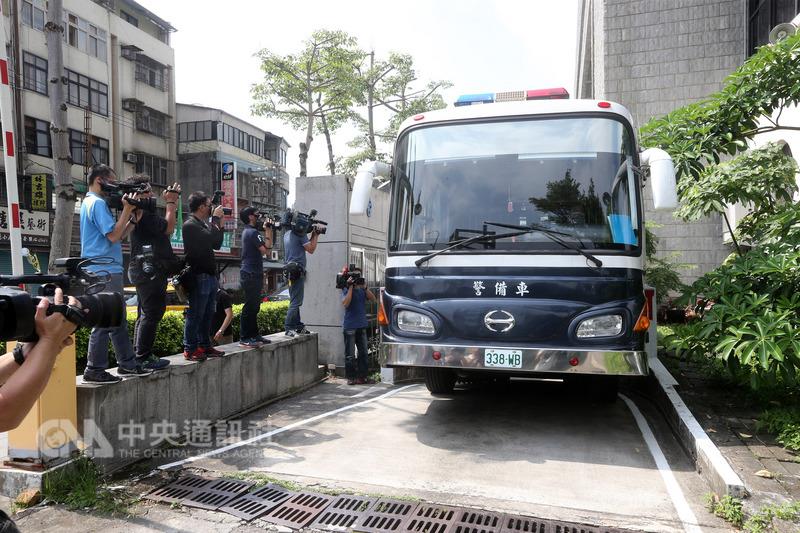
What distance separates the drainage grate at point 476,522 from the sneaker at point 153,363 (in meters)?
3.04

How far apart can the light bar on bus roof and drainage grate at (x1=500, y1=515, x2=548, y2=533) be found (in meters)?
4.57

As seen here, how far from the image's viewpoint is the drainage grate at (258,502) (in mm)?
3674

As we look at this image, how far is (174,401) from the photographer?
521 cm

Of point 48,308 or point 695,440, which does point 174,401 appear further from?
point 695,440

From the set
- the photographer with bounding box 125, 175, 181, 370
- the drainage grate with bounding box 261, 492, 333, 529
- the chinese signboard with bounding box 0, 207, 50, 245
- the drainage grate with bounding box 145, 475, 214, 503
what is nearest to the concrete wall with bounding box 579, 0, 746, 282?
the photographer with bounding box 125, 175, 181, 370

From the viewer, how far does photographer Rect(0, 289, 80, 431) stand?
1.86 metres

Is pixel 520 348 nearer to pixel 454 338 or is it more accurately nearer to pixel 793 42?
pixel 454 338

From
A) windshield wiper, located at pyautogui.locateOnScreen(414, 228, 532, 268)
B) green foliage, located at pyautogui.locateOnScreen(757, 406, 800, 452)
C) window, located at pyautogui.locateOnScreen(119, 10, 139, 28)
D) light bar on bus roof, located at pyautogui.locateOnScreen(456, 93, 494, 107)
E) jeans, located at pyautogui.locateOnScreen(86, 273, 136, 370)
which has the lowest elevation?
green foliage, located at pyautogui.locateOnScreen(757, 406, 800, 452)

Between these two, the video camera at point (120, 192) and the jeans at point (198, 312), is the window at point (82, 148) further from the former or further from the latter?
the video camera at point (120, 192)

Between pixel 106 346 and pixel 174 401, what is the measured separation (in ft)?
3.17

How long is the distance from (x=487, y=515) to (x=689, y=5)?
1410cm

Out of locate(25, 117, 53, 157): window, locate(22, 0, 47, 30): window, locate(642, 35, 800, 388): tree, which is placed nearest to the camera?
locate(642, 35, 800, 388): tree

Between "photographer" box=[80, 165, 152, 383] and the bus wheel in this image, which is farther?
the bus wheel

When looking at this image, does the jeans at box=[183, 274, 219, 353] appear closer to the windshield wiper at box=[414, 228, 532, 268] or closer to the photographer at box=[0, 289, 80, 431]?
the windshield wiper at box=[414, 228, 532, 268]
